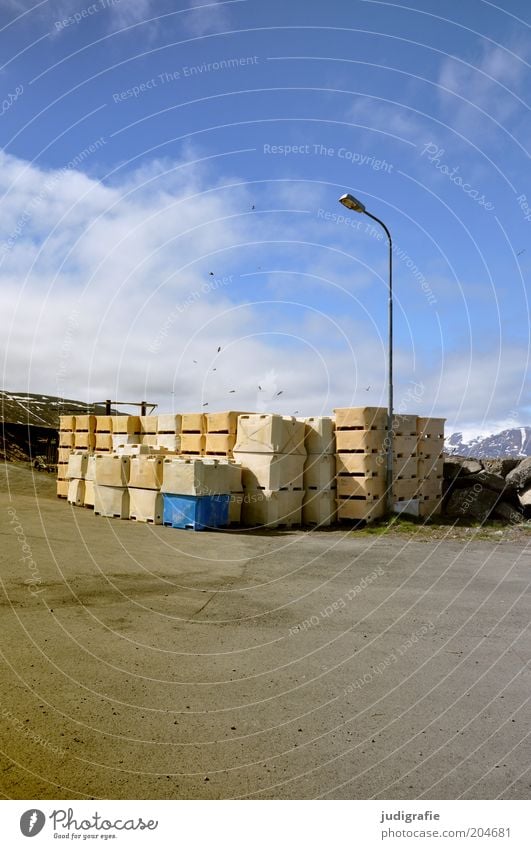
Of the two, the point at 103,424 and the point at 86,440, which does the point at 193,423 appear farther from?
the point at 86,440

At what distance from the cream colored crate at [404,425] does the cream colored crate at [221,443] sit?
154 inches

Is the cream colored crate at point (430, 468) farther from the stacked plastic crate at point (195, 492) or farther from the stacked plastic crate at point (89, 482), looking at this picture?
the stacked plastic crate at point (89, 482)

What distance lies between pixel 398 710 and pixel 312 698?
1.94ft

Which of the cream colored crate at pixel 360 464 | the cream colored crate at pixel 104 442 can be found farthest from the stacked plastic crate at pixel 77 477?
the cream colored crate at pixel 360 464

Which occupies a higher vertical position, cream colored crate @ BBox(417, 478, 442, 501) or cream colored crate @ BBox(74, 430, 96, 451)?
cream colored crate @ BBox(74, 430, 96, 451)

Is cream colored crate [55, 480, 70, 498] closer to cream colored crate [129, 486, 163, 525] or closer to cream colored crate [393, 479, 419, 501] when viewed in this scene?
cream colored crate [129, 486, 163, 525]

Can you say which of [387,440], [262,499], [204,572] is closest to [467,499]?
[387,440]

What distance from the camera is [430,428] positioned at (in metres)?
15.4

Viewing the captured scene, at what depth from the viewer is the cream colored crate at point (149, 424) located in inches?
636

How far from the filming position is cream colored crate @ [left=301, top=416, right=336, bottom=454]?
45.2ft

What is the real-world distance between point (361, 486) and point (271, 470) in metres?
2.15

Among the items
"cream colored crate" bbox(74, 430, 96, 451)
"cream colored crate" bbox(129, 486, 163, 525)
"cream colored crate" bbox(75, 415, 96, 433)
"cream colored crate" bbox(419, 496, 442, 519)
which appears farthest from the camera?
"cream colored crate" bbox(75, 415, 96, 433)

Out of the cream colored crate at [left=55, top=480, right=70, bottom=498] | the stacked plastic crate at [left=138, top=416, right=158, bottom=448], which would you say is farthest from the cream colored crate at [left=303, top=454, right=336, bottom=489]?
the cream colored crate at [left=55, top=480, right=70, bottom=498]

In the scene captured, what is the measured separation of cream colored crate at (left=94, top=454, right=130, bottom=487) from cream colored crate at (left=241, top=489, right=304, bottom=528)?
2.85 m
